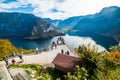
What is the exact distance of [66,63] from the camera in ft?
119

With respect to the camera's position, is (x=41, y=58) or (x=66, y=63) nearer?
(x=66, y=63)

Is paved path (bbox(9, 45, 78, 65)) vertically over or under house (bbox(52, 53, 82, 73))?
under

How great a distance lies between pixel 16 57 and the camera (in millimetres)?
45344

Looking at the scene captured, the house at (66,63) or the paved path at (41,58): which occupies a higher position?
the house at (66,63)

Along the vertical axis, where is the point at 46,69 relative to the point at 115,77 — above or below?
below

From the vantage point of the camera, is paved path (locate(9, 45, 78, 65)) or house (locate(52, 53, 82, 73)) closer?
house (locate(52, 53, 82, 73))

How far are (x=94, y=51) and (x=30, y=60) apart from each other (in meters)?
14.5

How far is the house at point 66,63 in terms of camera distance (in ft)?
114

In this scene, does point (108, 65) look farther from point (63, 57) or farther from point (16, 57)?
point (16, 57)

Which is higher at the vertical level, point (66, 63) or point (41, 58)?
point (66, 63)

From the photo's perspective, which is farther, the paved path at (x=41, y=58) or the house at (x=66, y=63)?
the paved path at (x=41, y=58)

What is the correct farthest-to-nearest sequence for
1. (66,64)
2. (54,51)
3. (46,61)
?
1. (54,51)
2. (46,61)
3. (66,64)

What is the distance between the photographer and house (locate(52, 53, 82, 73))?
34.7 metres

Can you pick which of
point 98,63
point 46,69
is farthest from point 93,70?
point 46,69
